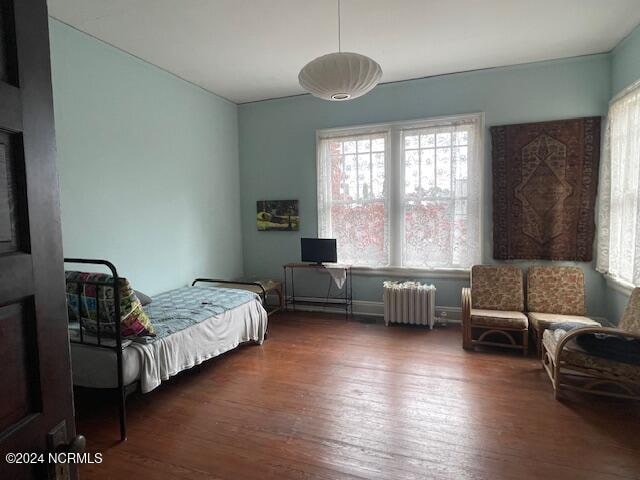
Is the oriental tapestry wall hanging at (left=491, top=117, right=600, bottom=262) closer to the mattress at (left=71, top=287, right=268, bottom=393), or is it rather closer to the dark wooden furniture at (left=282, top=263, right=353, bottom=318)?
the dark wooden furniture at (left=282, top=263, right=353, bottom=318)

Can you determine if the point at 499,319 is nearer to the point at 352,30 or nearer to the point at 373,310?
the point at 373,310

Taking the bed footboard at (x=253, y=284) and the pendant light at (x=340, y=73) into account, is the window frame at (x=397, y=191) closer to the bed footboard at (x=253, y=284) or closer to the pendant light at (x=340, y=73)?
the bed footboard at (x=253, y=284)

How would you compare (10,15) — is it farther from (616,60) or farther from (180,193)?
(616,60)

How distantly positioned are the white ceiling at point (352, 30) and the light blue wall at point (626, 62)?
81 mm

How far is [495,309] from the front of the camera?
3770 mm

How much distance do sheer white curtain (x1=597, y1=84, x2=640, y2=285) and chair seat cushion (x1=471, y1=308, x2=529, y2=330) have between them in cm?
93

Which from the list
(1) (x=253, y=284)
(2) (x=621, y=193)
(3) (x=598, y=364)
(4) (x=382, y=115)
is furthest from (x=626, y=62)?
(1) (x=253, y=284)

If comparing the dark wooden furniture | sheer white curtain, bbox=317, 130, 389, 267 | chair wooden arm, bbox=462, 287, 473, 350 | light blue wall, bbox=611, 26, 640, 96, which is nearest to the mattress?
the dark wooden furniture

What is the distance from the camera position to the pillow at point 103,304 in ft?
7.65

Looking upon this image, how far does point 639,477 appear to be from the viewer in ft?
5.97

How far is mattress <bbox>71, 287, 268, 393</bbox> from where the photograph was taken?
2.33 metres

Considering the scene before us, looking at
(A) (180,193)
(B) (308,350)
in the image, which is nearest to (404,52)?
(A) (180,193)

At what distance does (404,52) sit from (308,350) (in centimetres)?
317

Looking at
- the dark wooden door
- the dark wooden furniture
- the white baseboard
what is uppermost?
the dark wooden door
